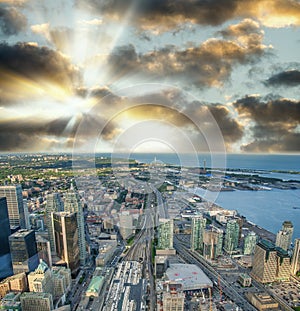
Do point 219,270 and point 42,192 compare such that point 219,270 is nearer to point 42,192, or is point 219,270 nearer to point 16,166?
point 42,192

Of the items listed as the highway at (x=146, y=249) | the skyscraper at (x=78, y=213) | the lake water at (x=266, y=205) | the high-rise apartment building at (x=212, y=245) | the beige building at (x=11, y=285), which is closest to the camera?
the beige building at (x=11, y=285)

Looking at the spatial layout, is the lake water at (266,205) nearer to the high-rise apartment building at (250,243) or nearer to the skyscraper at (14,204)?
the high-rise apartment building at (250,243)

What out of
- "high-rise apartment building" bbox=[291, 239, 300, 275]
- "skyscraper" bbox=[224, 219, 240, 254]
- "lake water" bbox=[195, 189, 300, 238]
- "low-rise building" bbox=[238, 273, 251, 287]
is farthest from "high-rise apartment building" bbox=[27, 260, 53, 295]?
"lake water" bbox=[195, 189, 300, 238]

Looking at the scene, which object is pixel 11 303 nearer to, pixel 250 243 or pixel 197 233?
pixel 197 233

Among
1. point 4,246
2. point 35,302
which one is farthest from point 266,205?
point 4,246

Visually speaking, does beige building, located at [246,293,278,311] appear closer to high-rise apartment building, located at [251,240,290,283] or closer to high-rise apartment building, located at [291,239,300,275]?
high-rise apartment building, located at [251,240,290,283]

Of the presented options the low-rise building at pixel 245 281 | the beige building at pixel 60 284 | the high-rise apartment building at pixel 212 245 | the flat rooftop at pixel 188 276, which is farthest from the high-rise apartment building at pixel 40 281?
the low-rise building at pixel 245 281
